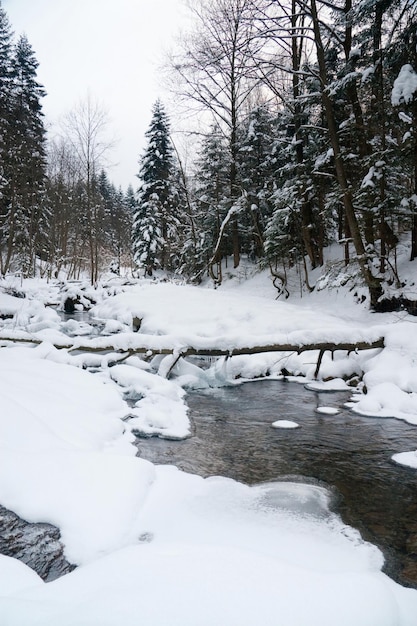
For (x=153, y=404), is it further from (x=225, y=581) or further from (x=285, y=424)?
(x=225, y=581)

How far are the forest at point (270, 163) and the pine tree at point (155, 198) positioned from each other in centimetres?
11

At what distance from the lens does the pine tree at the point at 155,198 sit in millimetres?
29984

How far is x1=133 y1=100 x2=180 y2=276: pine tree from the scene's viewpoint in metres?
30.0

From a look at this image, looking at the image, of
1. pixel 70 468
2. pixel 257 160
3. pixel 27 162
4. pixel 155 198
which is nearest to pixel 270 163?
pixel 257 160

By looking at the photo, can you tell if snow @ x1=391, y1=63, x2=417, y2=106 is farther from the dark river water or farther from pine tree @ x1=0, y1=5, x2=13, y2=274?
pine tree @ x1=0, y1=5, x2=13, y2=274

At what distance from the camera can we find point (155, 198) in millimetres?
30250

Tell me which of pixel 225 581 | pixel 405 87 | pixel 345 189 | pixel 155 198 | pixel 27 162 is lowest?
pixel 225 581

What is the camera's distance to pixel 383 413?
545 cm

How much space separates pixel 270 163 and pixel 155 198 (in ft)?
38.1

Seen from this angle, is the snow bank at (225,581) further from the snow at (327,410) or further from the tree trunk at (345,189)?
the tree trunk at (345,189)

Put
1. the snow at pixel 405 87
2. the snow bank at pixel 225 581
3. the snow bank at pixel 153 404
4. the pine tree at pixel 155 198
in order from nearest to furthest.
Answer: the snow bank at pixel 225 581
the snow bank at pixel 153 404
the snow at pixel 405 87
the pine tree at pixel 155 198

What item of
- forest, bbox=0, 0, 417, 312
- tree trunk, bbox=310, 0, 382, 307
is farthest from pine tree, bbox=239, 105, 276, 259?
tree trunk, bbox=310, 0, 382, 307

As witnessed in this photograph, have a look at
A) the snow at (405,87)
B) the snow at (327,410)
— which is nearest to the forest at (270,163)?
the snow at (405,87)

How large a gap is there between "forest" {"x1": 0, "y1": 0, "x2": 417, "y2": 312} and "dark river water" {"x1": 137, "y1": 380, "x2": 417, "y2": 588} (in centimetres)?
553
